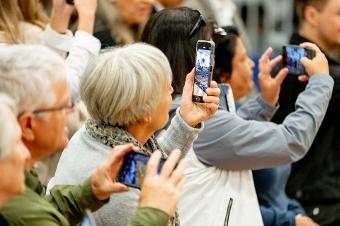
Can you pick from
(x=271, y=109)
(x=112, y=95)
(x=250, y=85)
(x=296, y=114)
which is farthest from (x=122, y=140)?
(x=250, y=85)

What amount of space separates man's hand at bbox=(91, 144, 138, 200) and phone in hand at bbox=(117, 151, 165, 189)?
0.02m

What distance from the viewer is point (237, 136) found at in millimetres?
3598

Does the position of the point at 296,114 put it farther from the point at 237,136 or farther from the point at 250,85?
the point at 250,85

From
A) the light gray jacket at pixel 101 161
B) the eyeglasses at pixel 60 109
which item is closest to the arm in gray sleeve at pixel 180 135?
the light gray jacket at pixel 101 161

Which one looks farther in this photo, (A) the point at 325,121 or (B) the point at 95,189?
(A) the point at 325,121

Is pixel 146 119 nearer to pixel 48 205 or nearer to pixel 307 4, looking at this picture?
pixel 48 205

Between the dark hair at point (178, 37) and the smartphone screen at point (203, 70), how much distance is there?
33 cm

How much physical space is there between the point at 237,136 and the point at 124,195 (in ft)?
2.55

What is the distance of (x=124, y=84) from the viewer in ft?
9.65

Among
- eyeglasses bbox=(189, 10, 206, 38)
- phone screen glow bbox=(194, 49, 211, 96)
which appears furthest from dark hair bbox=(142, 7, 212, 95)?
phone screen glow bbox=(194, 49, 211, 96)

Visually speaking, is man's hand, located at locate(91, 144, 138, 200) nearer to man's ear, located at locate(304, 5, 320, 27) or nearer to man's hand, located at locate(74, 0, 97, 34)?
man's hand, located at locate(74, 0, 97, 34)

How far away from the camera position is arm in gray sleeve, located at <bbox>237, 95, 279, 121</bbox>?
165 inches

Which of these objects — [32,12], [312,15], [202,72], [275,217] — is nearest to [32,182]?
[202,72]

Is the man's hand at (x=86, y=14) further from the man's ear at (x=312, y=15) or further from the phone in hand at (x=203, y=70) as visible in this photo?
the man's ear at (x=312, y=15)
